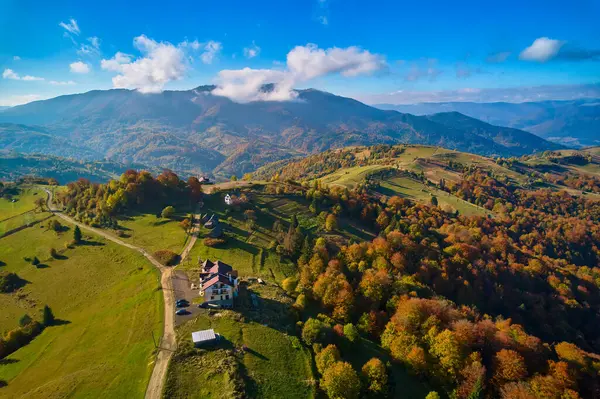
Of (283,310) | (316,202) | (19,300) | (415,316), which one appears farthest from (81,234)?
(415,316)

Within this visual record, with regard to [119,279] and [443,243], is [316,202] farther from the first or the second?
[119,279]

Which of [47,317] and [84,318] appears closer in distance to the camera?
[84,318]

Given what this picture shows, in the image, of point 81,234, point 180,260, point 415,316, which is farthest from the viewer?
point 81,234


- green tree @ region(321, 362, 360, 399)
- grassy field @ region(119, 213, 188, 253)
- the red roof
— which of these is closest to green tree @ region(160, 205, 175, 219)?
grassy field @ region(119, 213, 188, 253)

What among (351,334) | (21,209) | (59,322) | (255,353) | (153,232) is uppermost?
(21,209)

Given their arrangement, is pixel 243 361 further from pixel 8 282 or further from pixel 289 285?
pixel 8 282

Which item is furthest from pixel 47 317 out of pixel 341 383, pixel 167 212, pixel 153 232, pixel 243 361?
pixel 341 383

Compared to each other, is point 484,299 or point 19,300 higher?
point 19,300
